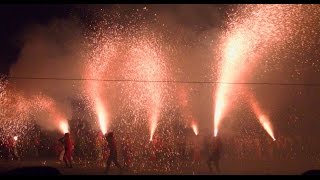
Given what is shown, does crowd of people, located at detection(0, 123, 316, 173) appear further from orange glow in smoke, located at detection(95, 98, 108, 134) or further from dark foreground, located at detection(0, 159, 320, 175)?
orange glow in smoke, located at detection(95, 98, 108, 134)

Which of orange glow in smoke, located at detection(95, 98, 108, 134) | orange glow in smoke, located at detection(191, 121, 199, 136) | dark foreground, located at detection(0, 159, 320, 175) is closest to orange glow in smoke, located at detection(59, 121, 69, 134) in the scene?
orange glow in smoke, located at detection(95, 98, 108, 134)

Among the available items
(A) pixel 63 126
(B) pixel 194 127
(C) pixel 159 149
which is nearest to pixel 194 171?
(C) pixel 159 149

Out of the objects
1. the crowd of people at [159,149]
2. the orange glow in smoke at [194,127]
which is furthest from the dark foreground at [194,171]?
the orange glow in smoke at [194,127]

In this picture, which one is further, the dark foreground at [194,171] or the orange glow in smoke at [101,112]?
the orange glow in smoke at [101,112]

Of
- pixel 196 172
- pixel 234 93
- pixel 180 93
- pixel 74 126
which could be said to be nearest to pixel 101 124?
pixel 74 126

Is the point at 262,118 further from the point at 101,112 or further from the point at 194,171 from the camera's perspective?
the point at 194,171

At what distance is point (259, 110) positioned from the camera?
99.6 ft

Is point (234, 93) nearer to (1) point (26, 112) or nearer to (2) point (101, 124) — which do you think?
(2) point (101, 124)

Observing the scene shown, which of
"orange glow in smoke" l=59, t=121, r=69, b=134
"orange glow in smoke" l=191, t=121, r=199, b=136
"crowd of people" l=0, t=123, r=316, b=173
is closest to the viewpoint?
"crowd of people" l=0, t=123, r=316, b=173

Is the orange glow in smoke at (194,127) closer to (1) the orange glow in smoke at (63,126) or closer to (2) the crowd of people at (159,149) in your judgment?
(2) the crowd of people at (159,149)

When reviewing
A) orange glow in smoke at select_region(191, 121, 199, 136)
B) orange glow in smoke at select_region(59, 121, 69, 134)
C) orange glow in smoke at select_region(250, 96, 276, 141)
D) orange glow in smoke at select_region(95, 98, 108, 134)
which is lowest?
orange glow in smoke at select_region(250, 96, 276, 141)

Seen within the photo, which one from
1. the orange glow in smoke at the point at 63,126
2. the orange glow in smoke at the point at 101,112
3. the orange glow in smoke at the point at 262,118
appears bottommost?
the orange glow in smoke at the point at 262,118

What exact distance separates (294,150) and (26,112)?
1904 centimetres
